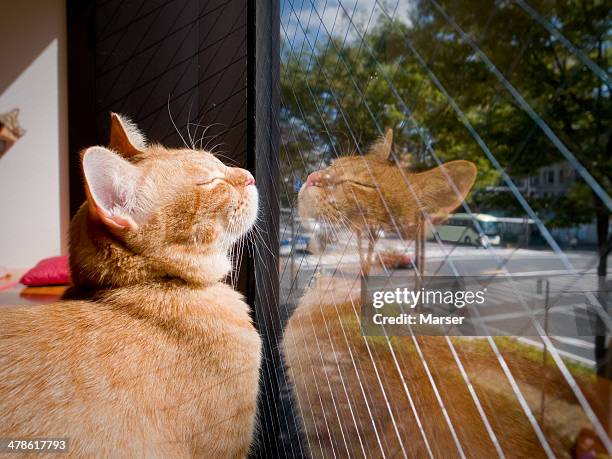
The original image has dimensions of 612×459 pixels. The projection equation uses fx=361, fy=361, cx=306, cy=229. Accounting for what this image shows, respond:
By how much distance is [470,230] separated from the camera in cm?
43

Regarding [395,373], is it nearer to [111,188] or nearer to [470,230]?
[470,230]

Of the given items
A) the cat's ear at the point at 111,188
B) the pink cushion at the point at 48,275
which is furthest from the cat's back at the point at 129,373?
the pink cushion at the point at 48,275

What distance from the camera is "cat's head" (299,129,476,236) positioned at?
48cm

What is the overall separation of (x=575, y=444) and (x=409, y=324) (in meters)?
0.24

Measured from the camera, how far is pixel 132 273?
82 centimetres

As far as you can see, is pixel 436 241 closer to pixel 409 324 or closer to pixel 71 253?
pixel 409 324

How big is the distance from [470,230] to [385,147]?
237 millimetres

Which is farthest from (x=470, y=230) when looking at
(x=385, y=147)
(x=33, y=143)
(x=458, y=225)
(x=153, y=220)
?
(x=33, y=143)

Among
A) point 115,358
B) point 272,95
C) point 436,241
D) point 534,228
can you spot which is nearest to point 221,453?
point 115,358

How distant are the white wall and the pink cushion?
14 centimetres

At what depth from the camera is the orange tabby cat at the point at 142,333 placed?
0.72 metres

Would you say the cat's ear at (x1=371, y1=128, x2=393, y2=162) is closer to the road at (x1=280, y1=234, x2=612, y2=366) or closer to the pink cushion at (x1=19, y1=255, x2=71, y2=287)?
the road at (x1=280, y1=234, x2=612, y2=366)

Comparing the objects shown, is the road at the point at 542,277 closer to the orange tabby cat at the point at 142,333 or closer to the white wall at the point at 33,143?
the orange tabby cat at the point at 142,333

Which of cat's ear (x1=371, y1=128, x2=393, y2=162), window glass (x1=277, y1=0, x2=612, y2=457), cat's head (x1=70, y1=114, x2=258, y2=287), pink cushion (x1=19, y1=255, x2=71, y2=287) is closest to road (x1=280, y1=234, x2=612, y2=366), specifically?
window glass (x1=277, y1=0, x2=612, y2=457)
